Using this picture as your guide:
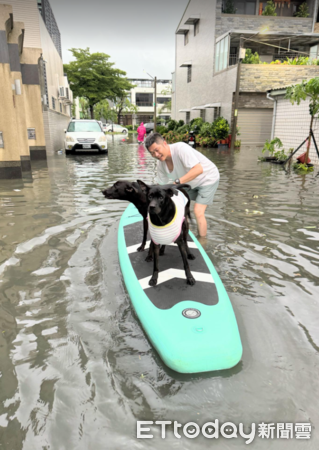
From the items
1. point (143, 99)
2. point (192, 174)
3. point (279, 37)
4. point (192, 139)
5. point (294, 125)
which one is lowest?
point (192, 139)

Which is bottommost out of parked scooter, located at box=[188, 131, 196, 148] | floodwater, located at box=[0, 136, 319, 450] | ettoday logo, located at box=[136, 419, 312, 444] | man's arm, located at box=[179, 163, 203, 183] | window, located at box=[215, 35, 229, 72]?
ettoday logo, located at box=[136, 419, 312, 444]

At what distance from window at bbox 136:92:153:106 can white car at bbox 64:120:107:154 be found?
6990 centimetres

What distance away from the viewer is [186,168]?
4.82 meters

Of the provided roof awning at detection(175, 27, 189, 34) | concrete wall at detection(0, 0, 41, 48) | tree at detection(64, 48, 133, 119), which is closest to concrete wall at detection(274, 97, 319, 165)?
concrete wall at detection(0, 0, 41, 48)

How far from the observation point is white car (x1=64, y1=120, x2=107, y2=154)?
1823 centimetres

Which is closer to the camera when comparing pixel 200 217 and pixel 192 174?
pixel 192 174

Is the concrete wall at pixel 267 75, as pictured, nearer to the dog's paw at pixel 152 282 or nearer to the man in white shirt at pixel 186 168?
the man in white shirt at pixel 186 168

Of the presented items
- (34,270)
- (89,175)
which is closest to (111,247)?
(34,270)

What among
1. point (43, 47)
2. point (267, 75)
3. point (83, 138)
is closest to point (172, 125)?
point (267, 75)

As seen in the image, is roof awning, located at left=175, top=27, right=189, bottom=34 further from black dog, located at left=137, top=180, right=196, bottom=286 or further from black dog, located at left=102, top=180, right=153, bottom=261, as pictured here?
black dog, located at left=137, top=180, right=196, bottom=286

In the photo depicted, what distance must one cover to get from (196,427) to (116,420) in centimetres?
55

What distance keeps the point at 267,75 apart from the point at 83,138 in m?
14.4

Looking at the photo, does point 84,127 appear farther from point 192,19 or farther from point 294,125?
point 192,19

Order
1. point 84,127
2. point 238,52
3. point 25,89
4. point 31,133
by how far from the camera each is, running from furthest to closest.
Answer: point 238,52, point 84,127, point 31,133, point 25,89
